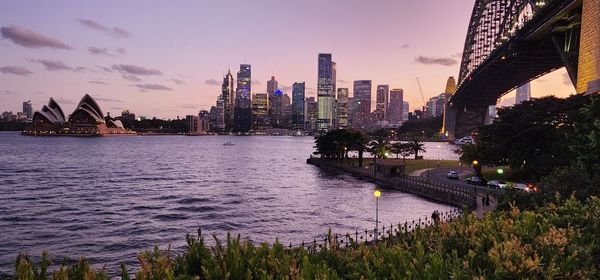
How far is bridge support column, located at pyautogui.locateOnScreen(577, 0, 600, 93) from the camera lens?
4878cm

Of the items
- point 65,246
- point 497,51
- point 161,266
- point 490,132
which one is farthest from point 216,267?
point 497,51

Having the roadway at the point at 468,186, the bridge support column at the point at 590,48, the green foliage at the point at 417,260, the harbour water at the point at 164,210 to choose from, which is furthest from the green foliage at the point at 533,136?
the green foliage at the point at 417,260

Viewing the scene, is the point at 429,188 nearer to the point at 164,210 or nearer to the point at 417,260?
the point at 164,210

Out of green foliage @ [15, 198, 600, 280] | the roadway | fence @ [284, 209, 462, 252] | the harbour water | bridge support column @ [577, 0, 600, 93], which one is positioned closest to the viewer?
green foliage @ [15, 198, 600, 280]

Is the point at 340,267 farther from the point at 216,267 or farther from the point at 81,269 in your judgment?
the point at 81,269

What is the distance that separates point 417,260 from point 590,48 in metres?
53.9

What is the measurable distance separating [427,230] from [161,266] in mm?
6786

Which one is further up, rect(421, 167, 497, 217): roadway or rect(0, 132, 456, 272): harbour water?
rect(421, 167, 497, 217): roadway

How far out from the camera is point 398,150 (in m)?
115

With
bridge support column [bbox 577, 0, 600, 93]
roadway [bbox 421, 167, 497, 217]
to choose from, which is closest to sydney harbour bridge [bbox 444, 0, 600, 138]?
bridge support column [bbox 577, 0, 600, 93]

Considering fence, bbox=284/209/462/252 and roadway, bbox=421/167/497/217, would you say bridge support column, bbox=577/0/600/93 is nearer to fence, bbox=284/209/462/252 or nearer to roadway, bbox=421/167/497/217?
roadway, bbox=421/167/497/217

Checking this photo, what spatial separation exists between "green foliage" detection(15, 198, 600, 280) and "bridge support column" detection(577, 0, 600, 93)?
4660cm

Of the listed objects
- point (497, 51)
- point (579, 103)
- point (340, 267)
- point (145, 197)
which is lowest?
point (145, 197)

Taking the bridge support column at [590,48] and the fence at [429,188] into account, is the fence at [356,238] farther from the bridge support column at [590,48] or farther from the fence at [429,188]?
the bridge support column at [590,48]
